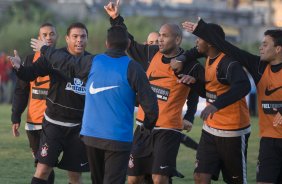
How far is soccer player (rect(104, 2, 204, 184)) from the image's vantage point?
10.8 meters

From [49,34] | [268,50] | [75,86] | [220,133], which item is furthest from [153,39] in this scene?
[268,50]

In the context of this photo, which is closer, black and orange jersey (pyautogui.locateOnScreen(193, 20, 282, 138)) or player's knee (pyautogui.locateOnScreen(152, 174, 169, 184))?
black and orange jersey (pyautogui.locateOnScreen(193, 20, 282, 138))

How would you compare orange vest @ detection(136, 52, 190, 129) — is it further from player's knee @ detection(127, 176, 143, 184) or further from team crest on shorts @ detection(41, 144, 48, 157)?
team crest on shorts @ detection(41, 144, 48, 157)

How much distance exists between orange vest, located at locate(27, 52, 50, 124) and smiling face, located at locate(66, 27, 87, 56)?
0.88 metres

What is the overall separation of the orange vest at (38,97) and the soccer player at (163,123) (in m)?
1.54

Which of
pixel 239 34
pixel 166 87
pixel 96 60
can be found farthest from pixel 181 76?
pixel 239 34

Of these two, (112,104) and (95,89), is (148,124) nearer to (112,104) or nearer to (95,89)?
(112,104)


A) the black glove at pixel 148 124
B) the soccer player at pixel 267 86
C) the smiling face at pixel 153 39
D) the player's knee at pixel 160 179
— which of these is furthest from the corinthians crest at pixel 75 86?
the smiling face at pixel 153 39

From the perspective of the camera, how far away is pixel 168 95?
1089 centimetres

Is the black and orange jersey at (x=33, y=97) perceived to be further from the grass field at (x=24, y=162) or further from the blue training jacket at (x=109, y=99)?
the blue training jacket at (x=109, y=99)

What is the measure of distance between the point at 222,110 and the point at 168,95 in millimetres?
873

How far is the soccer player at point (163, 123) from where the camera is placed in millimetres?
10773

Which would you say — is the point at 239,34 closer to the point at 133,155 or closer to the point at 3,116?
the point at 3,116

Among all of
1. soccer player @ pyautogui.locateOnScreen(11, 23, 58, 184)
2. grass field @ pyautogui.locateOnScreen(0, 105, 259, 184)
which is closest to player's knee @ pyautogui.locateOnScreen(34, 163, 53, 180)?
soccer player @ pyautogui.locateOnScreen(11, 23, 58, 184)
